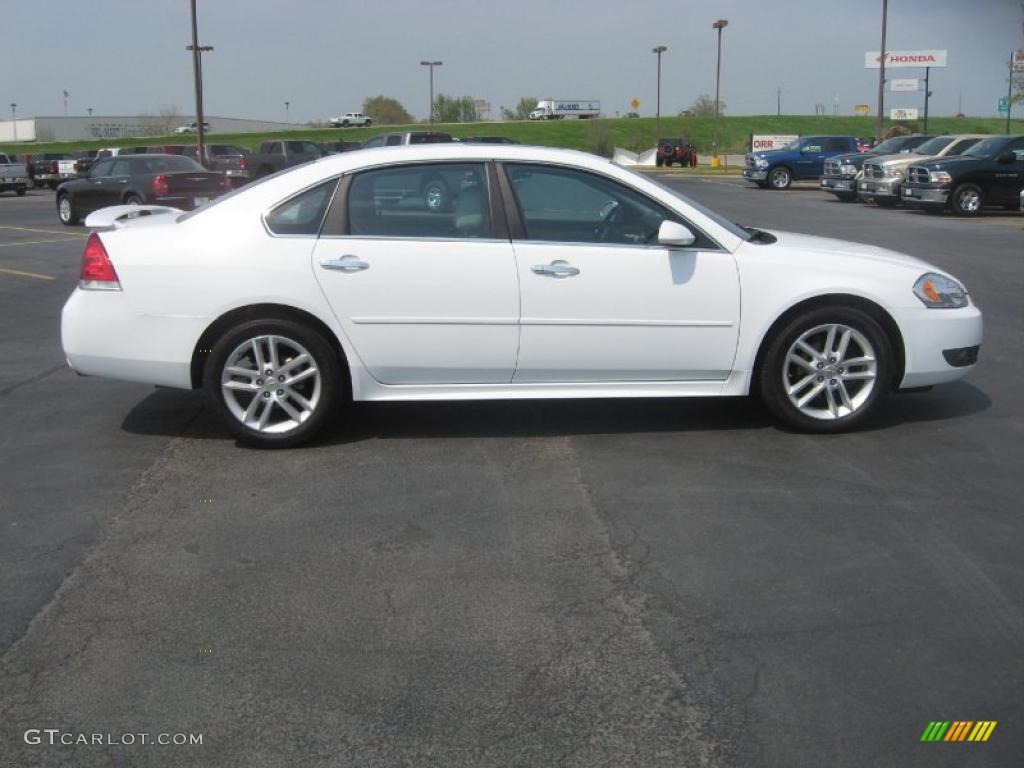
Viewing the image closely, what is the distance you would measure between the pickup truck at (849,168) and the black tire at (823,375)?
81.9 ft

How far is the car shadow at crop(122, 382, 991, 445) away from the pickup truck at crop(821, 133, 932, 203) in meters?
24.3

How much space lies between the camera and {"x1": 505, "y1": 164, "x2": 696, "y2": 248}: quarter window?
5.86m

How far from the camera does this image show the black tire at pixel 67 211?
22.5 meters

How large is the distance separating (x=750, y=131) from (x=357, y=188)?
348 ft

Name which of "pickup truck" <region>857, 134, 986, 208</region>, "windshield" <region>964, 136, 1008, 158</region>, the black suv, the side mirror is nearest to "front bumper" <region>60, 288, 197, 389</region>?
the side mirror

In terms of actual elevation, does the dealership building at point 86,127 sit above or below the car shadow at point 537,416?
above

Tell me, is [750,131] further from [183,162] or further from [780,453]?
[780,453]

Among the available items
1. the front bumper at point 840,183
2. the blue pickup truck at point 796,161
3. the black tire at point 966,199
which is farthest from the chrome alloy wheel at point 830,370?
the blue pickup truck at point 796,161

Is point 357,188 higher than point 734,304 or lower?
higher

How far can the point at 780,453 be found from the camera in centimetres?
574

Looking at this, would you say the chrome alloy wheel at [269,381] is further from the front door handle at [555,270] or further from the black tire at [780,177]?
the black tire at [780,177]

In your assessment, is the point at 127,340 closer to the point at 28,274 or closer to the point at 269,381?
the point at 269,381

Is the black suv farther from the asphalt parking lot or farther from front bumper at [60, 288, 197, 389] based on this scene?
front bumper at [60, 288, 197, 389]

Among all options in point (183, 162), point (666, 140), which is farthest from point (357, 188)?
point (666, 140)
